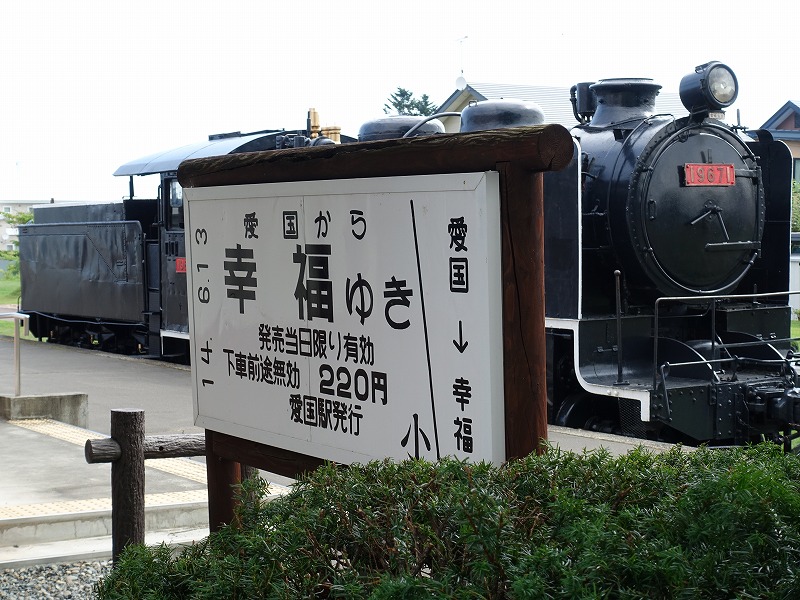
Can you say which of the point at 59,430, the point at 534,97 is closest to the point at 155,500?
the point at 59,430

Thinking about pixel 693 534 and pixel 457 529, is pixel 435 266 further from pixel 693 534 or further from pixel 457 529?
pixel 693 534

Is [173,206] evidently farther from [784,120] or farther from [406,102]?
[406,102]

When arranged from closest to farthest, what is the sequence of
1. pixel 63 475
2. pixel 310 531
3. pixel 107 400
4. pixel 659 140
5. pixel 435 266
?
1. pixel 310 531
2. pixel 435 266
3. pixel 63 475
4. pixel 659 140
5. pixel 107 400

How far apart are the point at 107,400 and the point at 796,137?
28386 mm

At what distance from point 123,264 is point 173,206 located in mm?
2311

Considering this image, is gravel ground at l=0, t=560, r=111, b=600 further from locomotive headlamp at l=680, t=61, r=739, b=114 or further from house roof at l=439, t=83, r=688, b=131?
house roof at l=439, t=83, r=688, b=131

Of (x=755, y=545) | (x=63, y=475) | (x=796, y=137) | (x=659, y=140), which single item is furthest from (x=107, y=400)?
(x=796, y=137)

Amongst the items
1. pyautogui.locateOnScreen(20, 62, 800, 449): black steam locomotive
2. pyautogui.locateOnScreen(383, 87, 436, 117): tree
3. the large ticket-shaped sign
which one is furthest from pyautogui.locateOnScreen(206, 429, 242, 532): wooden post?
pyautogui.locateOnScreen(383, 87, 436, 117): tree

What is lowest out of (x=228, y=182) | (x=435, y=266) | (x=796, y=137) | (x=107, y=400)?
(x=107, y=400)

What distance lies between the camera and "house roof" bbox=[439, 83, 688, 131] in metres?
30.1

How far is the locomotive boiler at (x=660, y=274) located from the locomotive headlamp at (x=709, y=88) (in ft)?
0.04

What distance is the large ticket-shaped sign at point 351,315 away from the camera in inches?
130

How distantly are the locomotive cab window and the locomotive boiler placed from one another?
7.74 metres

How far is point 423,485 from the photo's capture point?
2.76 metres
